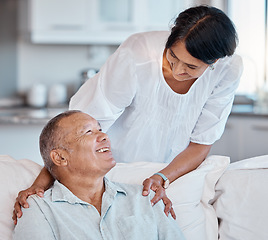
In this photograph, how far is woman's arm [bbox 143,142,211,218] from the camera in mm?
1757

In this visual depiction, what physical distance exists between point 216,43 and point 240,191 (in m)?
0.59

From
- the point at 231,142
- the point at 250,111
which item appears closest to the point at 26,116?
the point at 231,142

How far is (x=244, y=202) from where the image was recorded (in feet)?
6.07

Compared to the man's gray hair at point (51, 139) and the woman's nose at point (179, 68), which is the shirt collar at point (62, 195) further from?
the woman's nose at point (179, 68)

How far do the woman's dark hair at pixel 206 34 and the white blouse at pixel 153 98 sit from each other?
0.90 ft

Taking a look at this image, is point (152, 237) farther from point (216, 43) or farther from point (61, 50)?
point (61, 50)

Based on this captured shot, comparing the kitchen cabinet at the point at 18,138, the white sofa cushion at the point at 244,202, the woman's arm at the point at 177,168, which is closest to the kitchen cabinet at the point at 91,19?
the kitchen cabinet at the point at 18,138

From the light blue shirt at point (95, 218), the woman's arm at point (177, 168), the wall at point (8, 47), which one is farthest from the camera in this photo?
the wall at point (8, 47)

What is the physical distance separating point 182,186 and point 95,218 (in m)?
0.39

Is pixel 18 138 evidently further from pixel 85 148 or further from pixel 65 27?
pixel 85 148

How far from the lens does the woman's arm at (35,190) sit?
160 centimetres

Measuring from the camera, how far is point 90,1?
3.98m

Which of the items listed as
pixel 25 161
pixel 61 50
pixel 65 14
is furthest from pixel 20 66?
pixel 25 161

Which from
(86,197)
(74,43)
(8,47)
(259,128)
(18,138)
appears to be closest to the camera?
(86,197)
